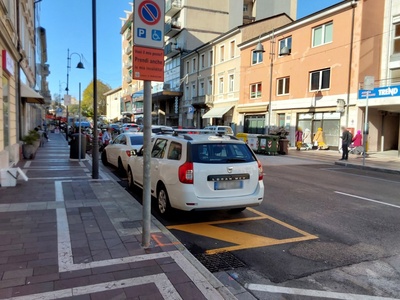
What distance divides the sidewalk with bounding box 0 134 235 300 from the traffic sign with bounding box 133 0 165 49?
8.93ft

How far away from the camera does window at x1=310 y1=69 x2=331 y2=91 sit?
916 inches

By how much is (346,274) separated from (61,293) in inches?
127

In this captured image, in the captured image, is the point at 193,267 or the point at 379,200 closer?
the point at 193,267

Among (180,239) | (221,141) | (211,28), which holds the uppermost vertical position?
(211,28)

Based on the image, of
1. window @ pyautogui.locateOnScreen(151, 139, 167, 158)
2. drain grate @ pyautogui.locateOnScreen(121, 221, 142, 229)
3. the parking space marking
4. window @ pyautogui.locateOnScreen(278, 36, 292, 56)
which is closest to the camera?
the parking space marking

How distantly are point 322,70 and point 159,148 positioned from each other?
20.2m

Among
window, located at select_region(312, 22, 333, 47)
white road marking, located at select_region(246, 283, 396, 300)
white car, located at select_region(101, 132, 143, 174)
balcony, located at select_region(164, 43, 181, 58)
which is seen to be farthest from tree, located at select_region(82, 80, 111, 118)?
white road marking, located at select_region(246, 283, 396, 300)

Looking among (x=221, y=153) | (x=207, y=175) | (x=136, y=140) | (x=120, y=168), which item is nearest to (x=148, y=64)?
(x=207, y=175)

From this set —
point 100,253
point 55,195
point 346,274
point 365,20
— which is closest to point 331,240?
point 346,274

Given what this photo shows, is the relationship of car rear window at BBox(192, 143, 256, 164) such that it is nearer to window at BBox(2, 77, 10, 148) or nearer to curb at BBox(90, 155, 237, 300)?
curb at BBox(90, 155, 237, 300)

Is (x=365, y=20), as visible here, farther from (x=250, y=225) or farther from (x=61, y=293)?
(x=61, y=293)

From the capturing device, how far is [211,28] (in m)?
44.5

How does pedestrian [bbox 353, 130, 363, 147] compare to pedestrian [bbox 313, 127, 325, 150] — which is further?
pedestrian [bbox 313, 127, 325, 150]

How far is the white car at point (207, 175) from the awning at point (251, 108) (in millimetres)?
23380
